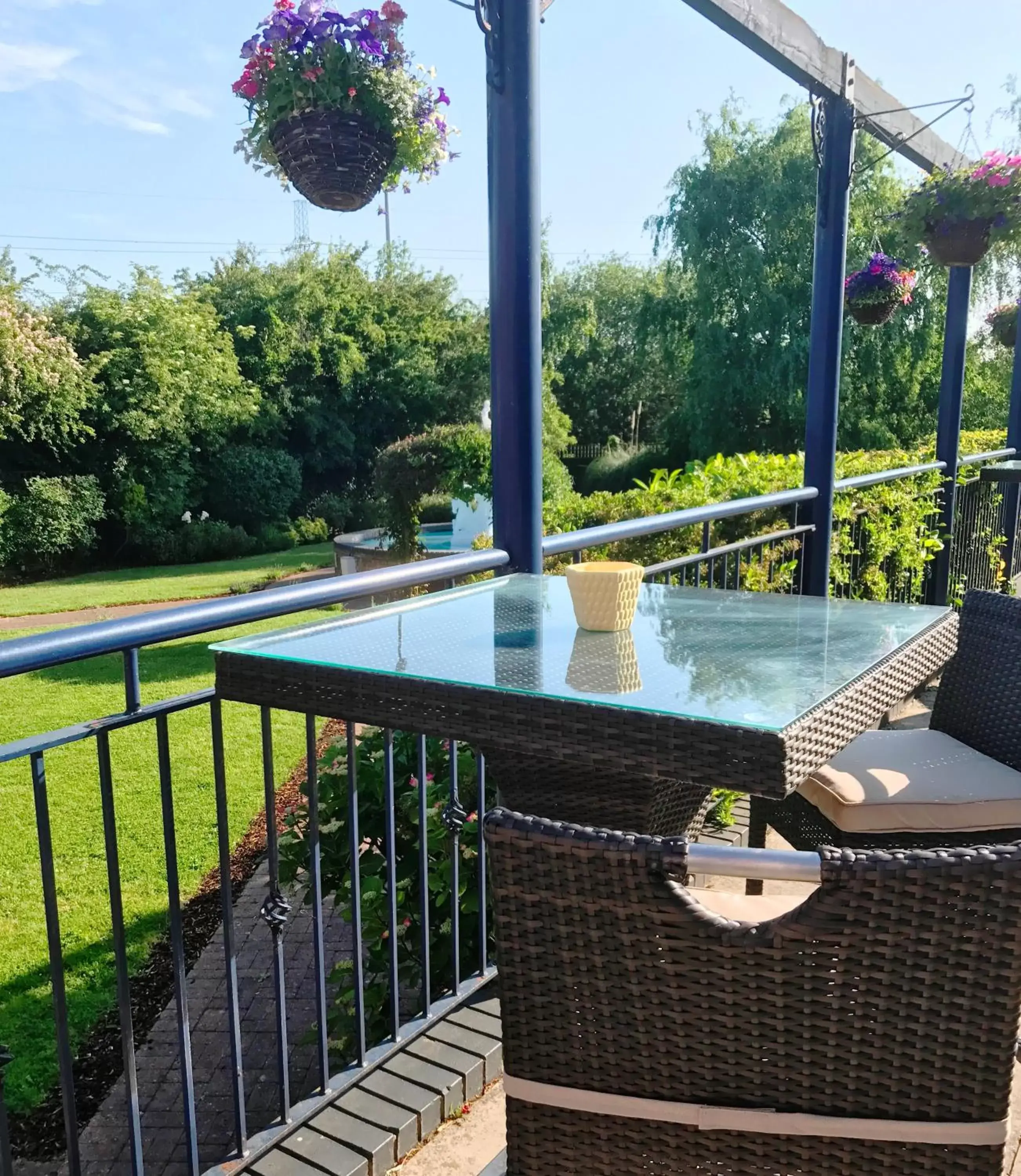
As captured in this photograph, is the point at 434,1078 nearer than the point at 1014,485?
Yes

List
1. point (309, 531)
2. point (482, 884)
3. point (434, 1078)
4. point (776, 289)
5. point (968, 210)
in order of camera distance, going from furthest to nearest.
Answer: point (309, 531)
point (776, 289)
point (968, 210)
point (482, 884)
point (434, 1078)

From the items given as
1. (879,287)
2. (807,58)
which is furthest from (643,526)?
(879,287)

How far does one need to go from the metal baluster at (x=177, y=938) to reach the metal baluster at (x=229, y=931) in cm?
7

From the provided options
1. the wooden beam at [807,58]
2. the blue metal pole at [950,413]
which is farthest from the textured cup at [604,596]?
the blue metal pole at [950,413]

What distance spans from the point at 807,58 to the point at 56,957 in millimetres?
3420

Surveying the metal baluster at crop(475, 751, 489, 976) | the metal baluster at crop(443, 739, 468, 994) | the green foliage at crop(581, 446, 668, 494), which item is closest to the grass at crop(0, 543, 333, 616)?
the green foliage at crop(581, 446, 668, 494)

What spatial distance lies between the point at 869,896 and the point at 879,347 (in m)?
18.6

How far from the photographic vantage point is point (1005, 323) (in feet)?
23.0

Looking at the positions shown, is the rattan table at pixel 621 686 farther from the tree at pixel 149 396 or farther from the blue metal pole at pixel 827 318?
the tree at pixel 149 396

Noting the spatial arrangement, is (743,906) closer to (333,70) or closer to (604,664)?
(604,664)

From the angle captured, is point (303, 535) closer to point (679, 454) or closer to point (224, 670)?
point (679, 454)

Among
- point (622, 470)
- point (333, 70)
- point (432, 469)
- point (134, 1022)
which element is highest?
point (333, 70)

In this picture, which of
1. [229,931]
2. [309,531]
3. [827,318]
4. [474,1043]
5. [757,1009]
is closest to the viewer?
[757,1009]

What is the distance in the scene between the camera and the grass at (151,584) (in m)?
13.3
